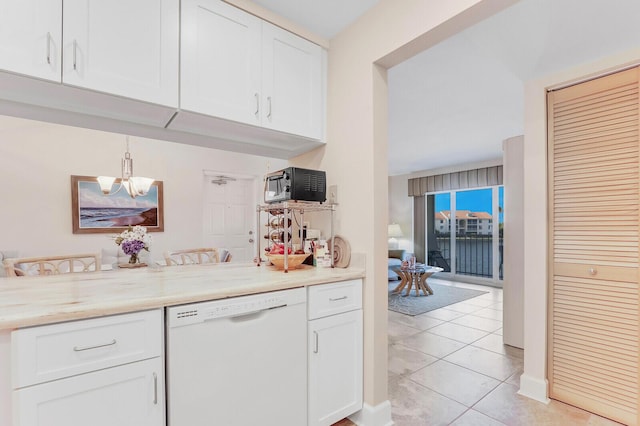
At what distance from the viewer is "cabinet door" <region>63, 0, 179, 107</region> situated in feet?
4.15

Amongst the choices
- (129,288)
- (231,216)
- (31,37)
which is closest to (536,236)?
(129,288)

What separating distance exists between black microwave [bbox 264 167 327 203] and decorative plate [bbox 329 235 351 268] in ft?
0.87

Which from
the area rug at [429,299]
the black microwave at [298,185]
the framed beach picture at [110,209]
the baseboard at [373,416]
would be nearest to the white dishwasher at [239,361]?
the baseboard at [373,416]

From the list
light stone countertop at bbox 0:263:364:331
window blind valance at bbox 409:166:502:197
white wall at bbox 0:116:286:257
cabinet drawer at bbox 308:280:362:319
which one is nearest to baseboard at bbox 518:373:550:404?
cabinet drawer at bbox 308:280:362:319

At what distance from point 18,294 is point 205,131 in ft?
3.75

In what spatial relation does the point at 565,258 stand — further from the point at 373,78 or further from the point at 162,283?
the point at 162,283

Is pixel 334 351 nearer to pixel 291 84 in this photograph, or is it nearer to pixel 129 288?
pixel 129 288

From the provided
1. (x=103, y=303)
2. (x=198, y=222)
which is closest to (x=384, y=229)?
(x=103, y=303)

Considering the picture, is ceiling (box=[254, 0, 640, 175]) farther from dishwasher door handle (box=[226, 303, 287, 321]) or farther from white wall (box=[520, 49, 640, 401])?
dishwasher door handle (box=[226, 303, 287, 321])

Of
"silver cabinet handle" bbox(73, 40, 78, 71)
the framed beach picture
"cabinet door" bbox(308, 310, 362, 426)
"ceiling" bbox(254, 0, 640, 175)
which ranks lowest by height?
"cabinet door" bbox(308, 310, 362, 426)

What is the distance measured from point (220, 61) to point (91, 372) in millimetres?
1465

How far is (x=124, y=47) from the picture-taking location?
1363mm

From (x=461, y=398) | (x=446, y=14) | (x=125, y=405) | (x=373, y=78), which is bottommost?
Answer: (x=461, y=398)

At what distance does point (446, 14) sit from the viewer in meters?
1.37
